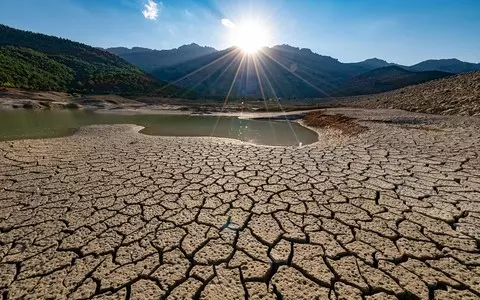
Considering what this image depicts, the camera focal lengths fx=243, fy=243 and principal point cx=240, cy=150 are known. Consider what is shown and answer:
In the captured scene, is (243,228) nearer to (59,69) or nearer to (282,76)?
(59,69)

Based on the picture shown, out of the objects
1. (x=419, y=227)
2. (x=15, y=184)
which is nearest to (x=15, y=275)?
(x=15, y=184)

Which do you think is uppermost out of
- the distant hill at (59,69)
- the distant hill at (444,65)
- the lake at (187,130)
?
the distant hill at (444,65)

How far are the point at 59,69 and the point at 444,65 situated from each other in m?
151

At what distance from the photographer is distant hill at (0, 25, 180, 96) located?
3341 centimetres

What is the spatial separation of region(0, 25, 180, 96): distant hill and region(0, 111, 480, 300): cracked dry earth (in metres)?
35.3

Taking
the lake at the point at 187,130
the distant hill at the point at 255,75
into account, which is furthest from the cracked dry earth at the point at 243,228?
the distant hill at the point at 255,75

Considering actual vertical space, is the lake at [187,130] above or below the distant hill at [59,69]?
below

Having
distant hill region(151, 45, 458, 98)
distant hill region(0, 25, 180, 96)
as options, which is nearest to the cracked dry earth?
distant hill region(0, 25, 180, 96)

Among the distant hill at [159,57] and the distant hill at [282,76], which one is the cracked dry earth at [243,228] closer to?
the distant hill at [282,76]

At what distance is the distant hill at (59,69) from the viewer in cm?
3341

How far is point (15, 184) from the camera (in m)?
3.98

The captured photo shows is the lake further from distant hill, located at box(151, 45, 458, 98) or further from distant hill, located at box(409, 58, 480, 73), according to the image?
distant hill, located at box(409, 58, 480, 73)

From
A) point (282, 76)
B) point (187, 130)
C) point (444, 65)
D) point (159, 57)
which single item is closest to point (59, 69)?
point (187, 130)

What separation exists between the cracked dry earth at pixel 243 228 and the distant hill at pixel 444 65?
14033cm
